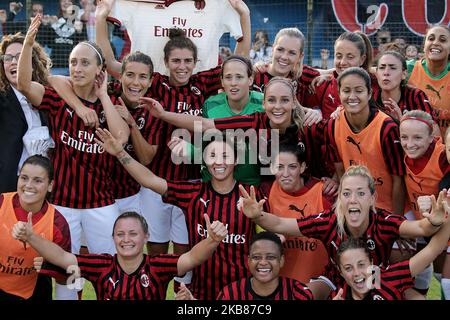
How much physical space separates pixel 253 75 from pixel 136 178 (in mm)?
1063

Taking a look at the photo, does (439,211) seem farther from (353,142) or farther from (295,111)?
(295,111)

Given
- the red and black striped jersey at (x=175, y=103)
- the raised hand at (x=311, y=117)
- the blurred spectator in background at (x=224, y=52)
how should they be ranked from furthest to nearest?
the blurred spectator in background at (x=224, y=52) < the red and black striped jersey at (x=175, y=103) < the raised hand at (x=311, y=117)

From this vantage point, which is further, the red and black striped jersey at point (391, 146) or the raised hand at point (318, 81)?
the raised hand at point (318, 81)

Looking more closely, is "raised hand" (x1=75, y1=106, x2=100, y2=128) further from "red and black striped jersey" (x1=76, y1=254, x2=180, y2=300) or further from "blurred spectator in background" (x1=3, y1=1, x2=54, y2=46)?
"blurred spectator in background" (x1=3, y1=1, x2=54, y2=46)

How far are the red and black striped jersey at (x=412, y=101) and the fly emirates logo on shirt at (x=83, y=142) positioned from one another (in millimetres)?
1817

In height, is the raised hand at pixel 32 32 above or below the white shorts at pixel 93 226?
above

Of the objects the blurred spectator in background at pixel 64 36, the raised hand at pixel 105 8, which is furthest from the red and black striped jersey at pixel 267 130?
the blurred spectator in background at pixel 64 36

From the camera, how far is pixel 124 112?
15.1 ft

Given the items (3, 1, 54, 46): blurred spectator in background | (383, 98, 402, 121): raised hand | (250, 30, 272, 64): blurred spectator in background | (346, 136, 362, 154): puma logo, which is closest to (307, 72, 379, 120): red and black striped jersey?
(383, 98, 402, 121): raised hand

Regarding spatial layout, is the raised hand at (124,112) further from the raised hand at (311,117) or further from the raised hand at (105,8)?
the raised hand at (311,117)

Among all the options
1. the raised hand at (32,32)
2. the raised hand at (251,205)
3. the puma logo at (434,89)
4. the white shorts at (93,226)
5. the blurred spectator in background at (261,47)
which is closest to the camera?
the raised hand at (251,205)

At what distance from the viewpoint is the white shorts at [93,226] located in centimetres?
450

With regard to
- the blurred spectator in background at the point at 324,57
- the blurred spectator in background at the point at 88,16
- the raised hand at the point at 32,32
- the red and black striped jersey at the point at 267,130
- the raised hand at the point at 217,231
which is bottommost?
the raised hand at the point at 217,231

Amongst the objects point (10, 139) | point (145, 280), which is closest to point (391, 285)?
point (145, 280)
